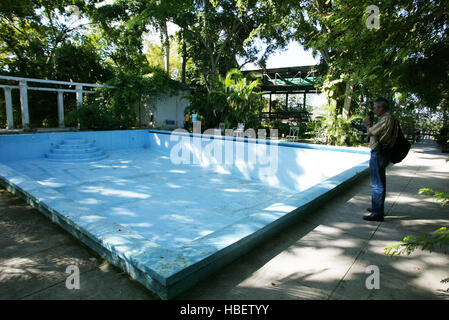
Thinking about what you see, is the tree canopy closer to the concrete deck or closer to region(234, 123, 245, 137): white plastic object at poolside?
region(234, 123, 245, 137): white plastic object at poolside

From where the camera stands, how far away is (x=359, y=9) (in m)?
3.30

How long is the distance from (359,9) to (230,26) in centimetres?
1747

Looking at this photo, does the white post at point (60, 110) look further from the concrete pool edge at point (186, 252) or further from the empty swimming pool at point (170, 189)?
the concrete pool edge at point (186, 252)

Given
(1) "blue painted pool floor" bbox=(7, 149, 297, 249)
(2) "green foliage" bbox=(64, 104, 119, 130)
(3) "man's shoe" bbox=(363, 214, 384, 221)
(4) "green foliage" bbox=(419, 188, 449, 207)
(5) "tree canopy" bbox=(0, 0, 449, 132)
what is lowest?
(1) "blue painted pool floor" bbox=(7, 149, 297, 249)

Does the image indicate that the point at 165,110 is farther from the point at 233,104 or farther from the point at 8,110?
the point at 8,110

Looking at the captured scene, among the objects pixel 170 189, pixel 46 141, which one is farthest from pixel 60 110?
pixel 170 189

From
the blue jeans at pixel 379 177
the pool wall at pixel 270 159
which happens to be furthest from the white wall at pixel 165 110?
the blue jeans at pixel 379 177

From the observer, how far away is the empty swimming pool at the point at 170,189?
2.36 m

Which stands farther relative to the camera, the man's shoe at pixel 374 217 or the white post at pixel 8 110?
the white post at pixel 8 110

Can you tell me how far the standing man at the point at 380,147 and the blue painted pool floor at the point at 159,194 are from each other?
1.10 m

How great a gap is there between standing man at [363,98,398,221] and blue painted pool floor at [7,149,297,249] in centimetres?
110

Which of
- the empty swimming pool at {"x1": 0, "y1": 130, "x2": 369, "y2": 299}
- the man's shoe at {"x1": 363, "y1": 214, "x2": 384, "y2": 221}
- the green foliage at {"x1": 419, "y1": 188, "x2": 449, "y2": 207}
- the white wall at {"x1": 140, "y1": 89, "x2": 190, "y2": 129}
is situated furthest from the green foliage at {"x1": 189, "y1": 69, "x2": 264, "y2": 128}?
the green foliage at {"x1": 419, "y1": 188, "x2": 449, "y2": 207}

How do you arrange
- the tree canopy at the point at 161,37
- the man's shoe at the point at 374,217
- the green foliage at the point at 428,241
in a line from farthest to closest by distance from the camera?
1. the tree canopy at the point at 161,37
2. the man's shoe at the point at 374,217
3. the green foliage at the point at 428,241

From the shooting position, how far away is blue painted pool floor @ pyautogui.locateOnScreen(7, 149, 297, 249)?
17.1ft
